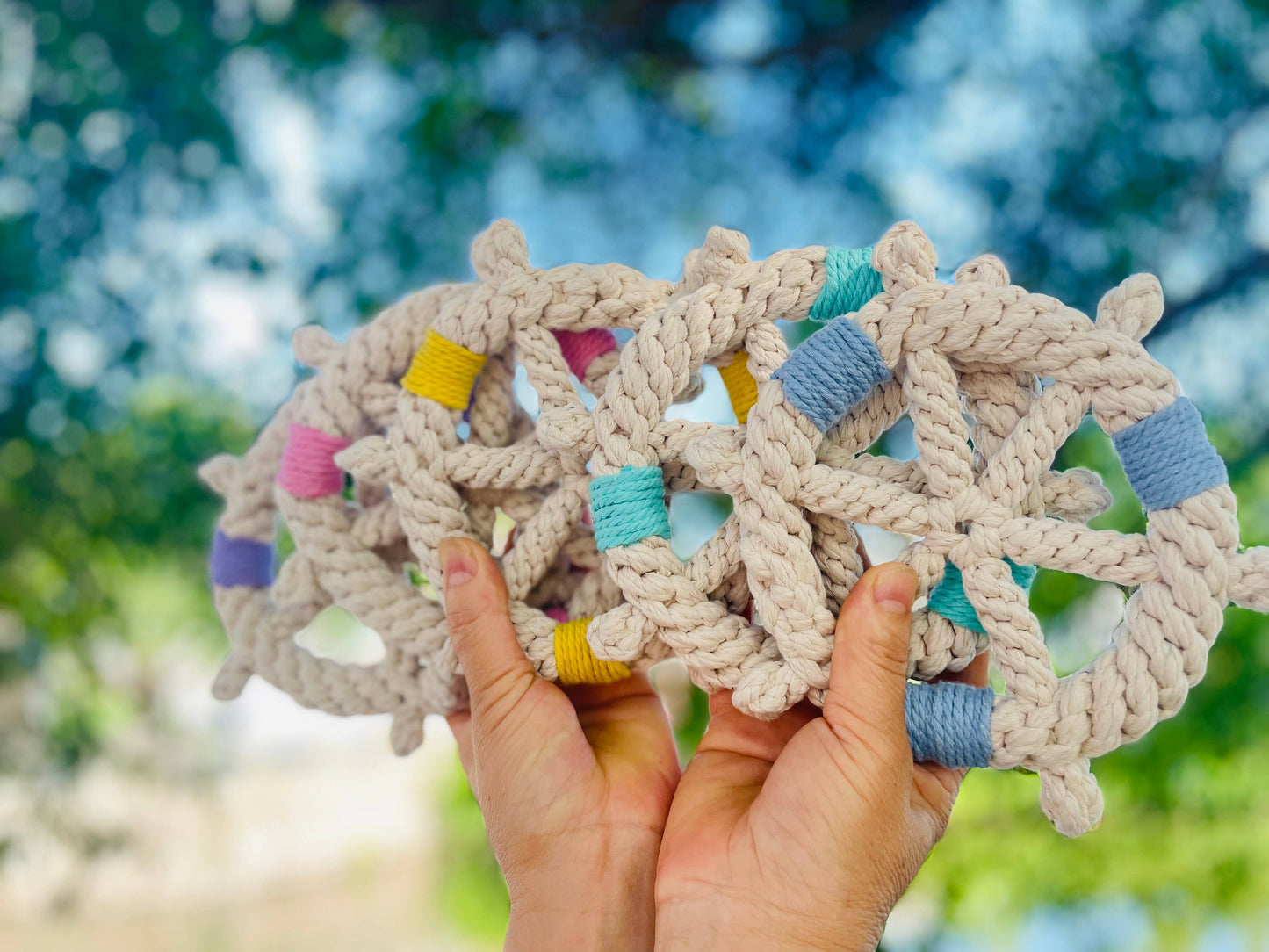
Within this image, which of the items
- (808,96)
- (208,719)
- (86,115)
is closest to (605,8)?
(808,96)

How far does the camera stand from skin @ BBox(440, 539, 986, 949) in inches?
24.7

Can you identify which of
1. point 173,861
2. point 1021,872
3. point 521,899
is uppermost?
point 521,899

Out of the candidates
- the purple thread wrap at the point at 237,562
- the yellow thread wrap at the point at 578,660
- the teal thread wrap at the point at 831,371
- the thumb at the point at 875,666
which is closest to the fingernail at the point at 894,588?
the thumb at the point at 875,666

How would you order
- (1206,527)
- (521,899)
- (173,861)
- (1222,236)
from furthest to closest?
(173,861) < (1222,236) < (521,899) < (1206,527)

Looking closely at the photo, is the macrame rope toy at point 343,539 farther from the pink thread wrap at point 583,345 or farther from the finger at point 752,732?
the finger at point 752,732

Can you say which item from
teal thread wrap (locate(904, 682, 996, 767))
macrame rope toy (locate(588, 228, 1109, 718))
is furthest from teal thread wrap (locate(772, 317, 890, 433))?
teal thread wrap (locate(904, 682, 996, 767))

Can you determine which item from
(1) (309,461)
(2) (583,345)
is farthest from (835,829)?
(1) (309,461)

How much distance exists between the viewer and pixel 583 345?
0.77 m

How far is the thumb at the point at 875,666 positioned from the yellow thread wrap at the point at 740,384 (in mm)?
179

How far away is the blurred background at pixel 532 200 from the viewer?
4.81ft

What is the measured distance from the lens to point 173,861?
6.50ft

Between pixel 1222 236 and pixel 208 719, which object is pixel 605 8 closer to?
pixel 1222 236

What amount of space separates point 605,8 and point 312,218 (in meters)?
0.65

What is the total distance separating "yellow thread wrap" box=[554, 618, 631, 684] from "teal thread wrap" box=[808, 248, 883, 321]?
1.08 ft
